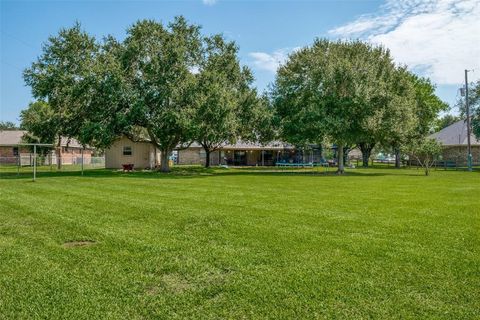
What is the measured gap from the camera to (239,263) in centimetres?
535

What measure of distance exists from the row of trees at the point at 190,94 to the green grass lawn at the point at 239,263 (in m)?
18.2

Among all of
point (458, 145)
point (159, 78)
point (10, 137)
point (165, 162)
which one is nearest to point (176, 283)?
point (159, 78)

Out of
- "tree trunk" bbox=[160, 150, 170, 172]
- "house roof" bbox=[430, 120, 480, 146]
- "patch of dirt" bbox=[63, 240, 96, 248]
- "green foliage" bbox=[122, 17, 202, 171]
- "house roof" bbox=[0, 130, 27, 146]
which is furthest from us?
"house roof" bbox=[0, 130, 27, 146]

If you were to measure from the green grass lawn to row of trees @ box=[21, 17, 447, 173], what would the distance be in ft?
59.7

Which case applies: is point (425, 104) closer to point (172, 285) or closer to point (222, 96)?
point (222, 96)

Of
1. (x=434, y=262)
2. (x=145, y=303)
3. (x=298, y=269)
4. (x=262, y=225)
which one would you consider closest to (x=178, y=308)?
(x=145, y=303)

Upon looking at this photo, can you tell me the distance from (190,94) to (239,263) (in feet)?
77.4

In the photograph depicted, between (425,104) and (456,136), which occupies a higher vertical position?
(425,104)

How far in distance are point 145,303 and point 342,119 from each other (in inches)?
1034

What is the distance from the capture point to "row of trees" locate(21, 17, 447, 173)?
27.0 m

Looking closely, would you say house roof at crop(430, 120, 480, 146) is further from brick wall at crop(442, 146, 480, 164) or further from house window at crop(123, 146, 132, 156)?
house window at crop(123, 146, 132, 156)

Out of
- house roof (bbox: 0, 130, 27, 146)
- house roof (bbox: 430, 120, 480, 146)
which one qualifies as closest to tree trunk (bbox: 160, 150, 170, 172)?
house roof (bbox: 0, 130, 27, 146)

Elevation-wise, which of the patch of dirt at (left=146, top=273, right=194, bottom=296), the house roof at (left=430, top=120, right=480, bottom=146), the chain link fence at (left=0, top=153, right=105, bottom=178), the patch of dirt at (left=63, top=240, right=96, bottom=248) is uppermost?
the house roof at (left=430, top=120, right=480, bottom=146)

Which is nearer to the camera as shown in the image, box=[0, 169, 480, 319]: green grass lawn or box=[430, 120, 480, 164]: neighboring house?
box=[0, 169, 480, 319]: green grass lawn
